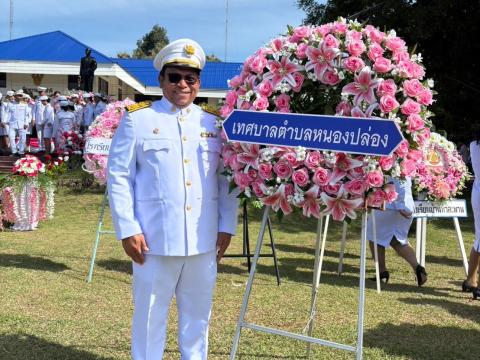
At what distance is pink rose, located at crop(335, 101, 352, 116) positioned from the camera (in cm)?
297

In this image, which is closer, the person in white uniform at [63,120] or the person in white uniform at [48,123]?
the person in white uniform at [63,120]

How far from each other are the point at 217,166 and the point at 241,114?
369mm

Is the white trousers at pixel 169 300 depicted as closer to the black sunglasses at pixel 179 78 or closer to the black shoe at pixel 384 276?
the black sunglasses at pixel 179 78

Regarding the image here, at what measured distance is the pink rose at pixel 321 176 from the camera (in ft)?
9.61

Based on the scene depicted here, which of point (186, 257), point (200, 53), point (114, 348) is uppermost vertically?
point (200, 53)

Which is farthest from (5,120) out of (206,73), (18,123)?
(206,73)

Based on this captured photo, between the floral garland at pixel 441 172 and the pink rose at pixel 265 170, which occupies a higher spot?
the floral garland at pixel 441 172

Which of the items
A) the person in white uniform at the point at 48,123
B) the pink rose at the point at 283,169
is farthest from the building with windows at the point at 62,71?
the pink rose at the point at 283,169

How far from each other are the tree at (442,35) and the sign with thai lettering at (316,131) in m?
12.7

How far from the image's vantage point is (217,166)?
11.0 feet

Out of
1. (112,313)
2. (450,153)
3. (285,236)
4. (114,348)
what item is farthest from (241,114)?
(285,236)

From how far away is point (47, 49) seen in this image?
3247cm

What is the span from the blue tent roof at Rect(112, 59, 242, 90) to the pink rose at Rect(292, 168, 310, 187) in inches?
1232

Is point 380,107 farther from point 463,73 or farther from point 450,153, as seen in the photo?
point 463,73
